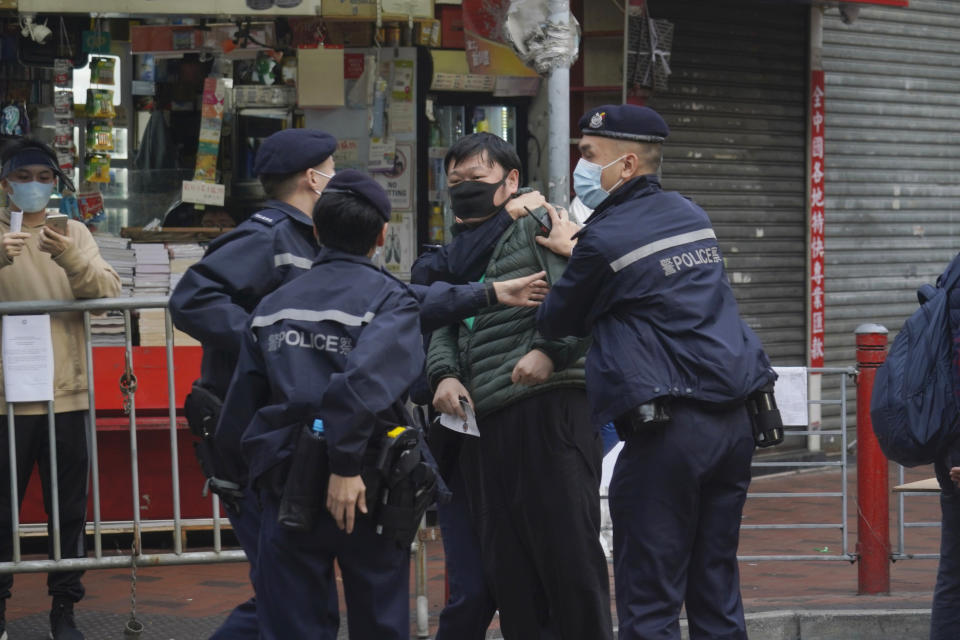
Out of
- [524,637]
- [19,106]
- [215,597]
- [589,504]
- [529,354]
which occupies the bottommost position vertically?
[215,597]

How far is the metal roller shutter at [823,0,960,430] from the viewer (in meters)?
12.5

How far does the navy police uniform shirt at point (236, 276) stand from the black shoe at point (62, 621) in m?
1.91

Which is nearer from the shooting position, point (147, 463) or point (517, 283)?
point (517, 283)

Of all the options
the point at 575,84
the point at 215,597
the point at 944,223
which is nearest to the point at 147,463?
the point at 215,597

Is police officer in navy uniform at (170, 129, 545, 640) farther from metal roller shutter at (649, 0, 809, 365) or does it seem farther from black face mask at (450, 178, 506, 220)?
metal roller shutter at (649, 0, 809, 365)

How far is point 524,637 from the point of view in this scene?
5.32 meters

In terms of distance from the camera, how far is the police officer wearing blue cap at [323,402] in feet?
14.2

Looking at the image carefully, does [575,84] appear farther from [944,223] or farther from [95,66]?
[944,223]

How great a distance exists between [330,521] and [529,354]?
1.07 m

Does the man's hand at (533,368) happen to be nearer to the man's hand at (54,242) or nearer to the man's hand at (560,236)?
the man's hand at (560,236)

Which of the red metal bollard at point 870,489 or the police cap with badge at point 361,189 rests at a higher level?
the police cap with badge at point 361,189

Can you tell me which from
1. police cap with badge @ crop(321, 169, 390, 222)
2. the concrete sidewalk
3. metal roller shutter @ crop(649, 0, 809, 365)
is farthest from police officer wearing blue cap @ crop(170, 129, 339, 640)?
metal roller shutter @ crop(649, 0, 809, 365)

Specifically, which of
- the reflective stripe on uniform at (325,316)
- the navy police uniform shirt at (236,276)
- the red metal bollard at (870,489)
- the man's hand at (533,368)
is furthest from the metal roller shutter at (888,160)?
the reflective stripe on uniform at (325,316)

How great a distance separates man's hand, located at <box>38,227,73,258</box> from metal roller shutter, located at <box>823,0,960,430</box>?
25.1 ft
